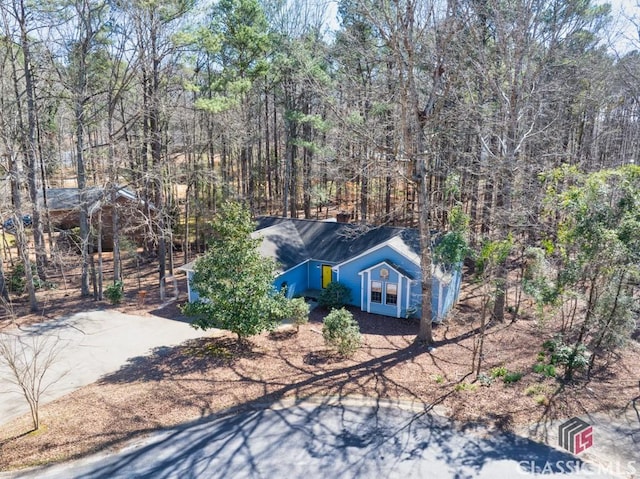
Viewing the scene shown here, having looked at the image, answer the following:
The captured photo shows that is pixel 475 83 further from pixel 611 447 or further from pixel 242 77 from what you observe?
pixel 611 447

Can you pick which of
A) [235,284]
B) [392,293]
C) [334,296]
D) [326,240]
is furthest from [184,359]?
[326,240]

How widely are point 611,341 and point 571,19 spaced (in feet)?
33.3

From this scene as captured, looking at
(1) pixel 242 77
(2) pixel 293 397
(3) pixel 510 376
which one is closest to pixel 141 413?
(2) pixel 293 397

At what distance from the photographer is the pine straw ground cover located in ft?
29.3

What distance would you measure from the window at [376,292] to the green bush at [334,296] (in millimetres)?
1001

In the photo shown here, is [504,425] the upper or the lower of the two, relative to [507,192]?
lower

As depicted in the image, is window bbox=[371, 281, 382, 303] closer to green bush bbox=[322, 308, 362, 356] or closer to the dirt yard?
the dirt yard

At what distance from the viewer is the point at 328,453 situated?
27.0ft

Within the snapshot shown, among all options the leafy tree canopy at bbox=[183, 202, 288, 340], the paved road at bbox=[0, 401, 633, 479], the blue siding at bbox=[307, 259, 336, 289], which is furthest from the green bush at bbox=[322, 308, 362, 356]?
the blue siding at bbox=[307, 259, 336, 289]

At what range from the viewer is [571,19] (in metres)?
13.8

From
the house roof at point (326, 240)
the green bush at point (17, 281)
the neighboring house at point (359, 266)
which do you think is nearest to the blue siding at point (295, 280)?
the neighboring house at point (359, 266)

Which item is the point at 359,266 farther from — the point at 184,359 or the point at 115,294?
the point at 115,294

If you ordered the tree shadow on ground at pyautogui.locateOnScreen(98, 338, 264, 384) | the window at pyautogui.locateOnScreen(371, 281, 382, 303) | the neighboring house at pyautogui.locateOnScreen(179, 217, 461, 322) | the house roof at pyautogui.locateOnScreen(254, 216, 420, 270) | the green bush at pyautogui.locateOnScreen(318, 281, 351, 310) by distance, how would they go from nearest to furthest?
1. the tree shadow on ground at pyautogui.locateOnScreen(98, 338, 264, 384)
2. the neighboring house at pyautogui.locateOnScreen(179, 217, 461, 322)
3. the window at pyautogui.locateOnScreen(371, 281, 382, 303)
4. the green bush at pyautogui.locateOnScreen(318, 281, 351, 310)
5. the house roof at pyautogui.locateOnScreen(254, 216, 420, 270)

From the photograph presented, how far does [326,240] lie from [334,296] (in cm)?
338
